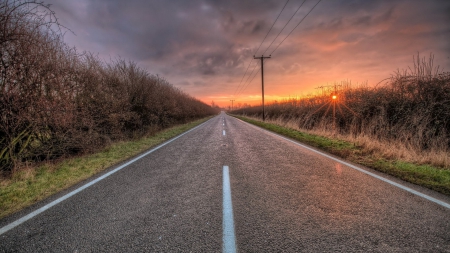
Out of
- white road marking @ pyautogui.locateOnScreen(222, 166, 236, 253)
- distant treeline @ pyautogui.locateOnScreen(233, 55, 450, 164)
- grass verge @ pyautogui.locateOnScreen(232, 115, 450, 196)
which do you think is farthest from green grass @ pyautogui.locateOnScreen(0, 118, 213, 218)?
distant treeline @ pyautogui.locateOnScreen(233, 55, 450, 164)

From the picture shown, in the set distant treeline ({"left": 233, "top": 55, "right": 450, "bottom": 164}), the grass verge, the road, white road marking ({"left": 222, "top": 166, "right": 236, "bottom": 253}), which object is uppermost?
distant treeline ({"left": 233, "top": 55, "right": 450, "bottom": 164})

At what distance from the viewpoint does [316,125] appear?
48.8ft

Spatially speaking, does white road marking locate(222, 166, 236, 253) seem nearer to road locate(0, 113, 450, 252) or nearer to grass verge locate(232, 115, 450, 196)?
road locate(0, 113, 450, 252)

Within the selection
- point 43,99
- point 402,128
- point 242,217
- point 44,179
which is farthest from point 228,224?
point 402,128

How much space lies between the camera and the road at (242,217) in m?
2.12

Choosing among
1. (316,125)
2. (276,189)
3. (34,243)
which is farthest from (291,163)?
(316,125)

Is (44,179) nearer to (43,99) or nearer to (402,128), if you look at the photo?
(43,99)

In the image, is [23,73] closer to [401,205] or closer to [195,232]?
[195,232]

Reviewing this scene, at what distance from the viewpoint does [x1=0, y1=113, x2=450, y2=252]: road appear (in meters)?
2.12

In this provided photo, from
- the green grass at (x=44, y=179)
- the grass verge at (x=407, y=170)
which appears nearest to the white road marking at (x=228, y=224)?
the green grass at (x=44, y=179)

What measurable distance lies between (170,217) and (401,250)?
8.60 ft

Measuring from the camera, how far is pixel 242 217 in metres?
2.63

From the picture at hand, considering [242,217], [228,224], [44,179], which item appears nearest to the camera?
[228,224]

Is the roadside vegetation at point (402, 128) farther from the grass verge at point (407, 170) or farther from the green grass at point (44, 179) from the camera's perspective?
the green grass at point (44, 179)
